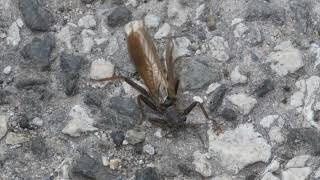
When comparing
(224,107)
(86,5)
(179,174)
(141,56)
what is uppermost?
(86,5)

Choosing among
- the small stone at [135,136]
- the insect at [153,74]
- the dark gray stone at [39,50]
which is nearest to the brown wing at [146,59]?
the insect at [153,74]

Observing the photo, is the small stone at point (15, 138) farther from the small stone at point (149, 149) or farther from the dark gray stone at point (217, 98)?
the dark gray stone at point (217, 98)

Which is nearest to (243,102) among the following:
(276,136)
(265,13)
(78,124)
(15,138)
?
(276,136)

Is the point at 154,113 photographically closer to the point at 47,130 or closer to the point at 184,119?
the point at 184,119

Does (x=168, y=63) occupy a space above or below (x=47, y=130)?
above

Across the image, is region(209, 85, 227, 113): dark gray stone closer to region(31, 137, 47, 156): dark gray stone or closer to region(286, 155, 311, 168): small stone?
region(286, 155, 311, 168): small stone

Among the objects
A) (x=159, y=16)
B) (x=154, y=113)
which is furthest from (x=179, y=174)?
(x=159, y=16)
